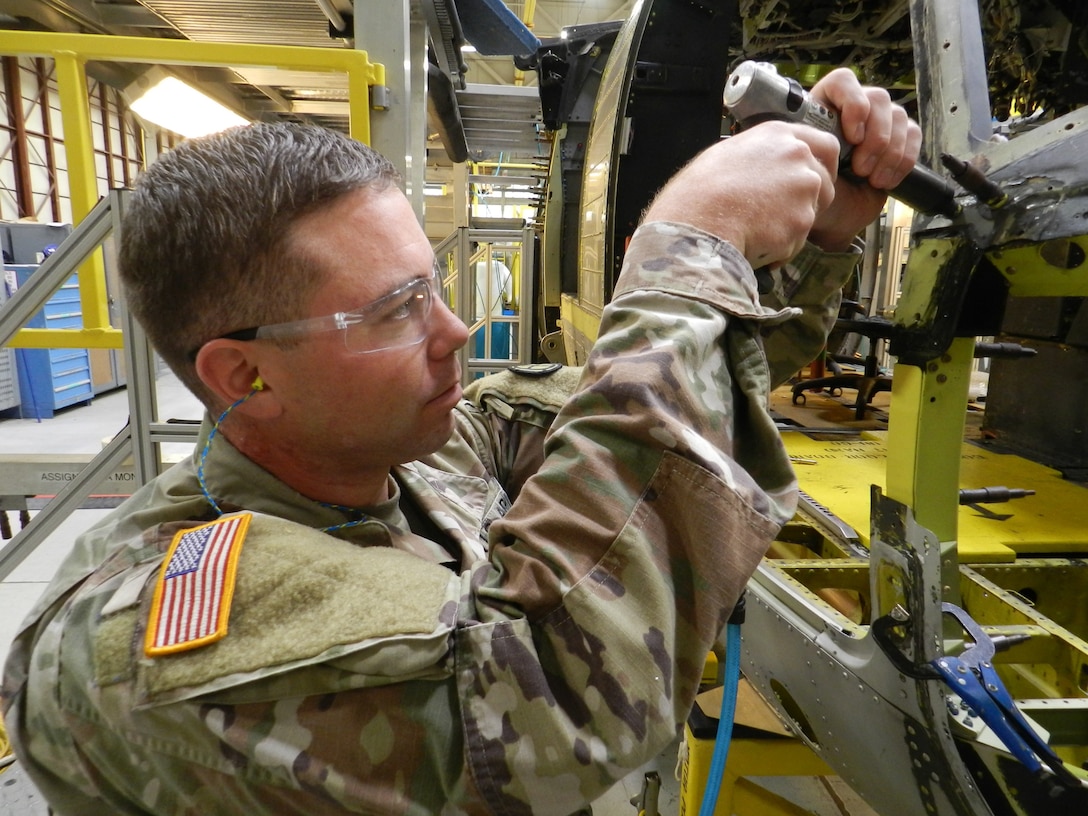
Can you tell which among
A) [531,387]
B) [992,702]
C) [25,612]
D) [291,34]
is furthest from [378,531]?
[291,34]

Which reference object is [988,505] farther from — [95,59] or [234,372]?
[95,59]

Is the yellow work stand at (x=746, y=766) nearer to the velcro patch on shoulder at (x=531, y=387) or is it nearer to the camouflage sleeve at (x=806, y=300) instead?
the velcro patch on shoulder at (x=531, y=387)

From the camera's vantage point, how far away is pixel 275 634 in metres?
0.62

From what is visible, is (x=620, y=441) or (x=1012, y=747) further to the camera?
(x=1012, y=747)

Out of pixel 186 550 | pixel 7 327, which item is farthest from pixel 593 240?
pixel 186 550

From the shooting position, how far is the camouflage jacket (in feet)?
2.01

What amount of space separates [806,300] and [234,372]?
2.72 feet

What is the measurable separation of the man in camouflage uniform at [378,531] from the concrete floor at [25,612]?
147 centimetres

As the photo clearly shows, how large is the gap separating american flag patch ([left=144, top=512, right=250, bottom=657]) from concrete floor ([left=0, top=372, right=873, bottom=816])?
1.61 m

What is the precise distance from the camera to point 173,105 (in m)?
2.95

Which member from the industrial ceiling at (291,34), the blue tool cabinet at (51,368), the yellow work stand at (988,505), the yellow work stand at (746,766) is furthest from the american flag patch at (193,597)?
the blue tool cabinet at (51,368)

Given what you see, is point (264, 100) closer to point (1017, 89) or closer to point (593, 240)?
point (593, 240)

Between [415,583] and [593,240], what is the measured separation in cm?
309

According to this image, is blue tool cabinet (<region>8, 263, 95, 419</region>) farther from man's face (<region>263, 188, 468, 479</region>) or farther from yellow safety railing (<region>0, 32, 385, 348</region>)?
man's face (<region>263, 188, 468, 479</region>)
